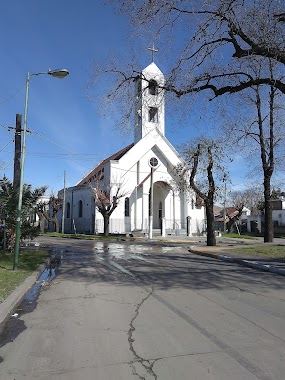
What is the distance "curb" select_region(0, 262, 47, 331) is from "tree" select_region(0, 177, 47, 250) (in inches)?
256

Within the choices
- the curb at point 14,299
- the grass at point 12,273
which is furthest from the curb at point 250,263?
the grass at point 12,273

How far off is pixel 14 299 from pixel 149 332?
336 centimetres

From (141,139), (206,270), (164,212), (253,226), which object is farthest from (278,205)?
(206,270)

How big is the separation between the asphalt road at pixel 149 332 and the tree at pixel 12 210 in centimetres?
765

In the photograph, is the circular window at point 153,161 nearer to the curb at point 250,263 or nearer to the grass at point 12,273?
the curb at point 250,263

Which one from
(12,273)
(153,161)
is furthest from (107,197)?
(12,273)

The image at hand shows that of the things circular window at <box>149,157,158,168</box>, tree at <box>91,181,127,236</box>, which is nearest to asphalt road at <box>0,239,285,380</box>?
tree at <box>91,181,127,236</box>

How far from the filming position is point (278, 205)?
61.6m

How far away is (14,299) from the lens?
25.1 feet

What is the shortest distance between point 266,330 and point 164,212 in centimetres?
3909

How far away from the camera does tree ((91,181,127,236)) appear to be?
37844mm

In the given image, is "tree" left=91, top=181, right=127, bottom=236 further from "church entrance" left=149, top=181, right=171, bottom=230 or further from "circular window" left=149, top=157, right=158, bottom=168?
"church entrance" left=149, top=181, right=171, bottom=230

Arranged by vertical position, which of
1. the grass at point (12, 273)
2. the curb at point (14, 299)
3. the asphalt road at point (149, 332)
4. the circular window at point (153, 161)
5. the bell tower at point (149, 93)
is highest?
the circular window at point (153, 161)

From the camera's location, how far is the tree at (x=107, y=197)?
1490 inches
